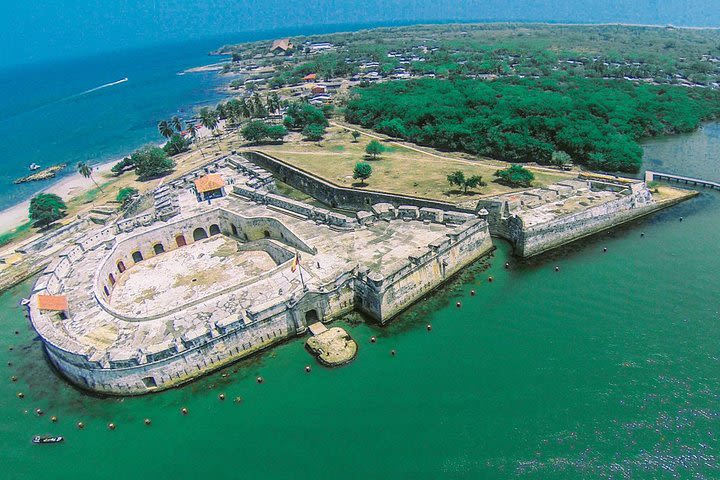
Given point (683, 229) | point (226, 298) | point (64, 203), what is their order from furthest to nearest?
1. point (64, 203)
2. point (683, 229)
3. point (226, 298)

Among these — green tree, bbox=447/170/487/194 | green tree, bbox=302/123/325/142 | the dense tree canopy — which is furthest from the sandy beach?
green tree, bbox=447/170/487/194

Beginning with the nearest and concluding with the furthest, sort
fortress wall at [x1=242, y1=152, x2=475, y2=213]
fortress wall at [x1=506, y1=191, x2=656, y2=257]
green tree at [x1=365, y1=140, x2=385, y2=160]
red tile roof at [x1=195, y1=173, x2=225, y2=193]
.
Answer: fortress wall at [x1=506, y1=191, x2=656, y2=257], fortress wall at [x1=242, y1=152, x2=475, y2=213], red tile roof at [x1=195, y1=173, x2=225, y2=193], green tree at [x1=365, y1=140, x2=385, y2=160]

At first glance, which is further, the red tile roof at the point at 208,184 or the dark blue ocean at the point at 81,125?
the dark blue ocean at the point at 81,125

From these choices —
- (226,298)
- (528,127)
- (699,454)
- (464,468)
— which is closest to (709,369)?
(699,454)

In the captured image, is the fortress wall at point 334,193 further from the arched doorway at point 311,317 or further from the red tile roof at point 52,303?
the red tile roof at point 52,303

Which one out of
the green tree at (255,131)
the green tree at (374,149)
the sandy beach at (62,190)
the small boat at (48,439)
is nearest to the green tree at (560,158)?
the green tree at (374,149)

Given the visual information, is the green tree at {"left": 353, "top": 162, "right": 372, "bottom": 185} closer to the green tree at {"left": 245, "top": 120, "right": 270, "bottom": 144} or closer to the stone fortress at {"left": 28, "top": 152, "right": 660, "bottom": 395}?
the stone fortress at {"left": 28, "top": 152, "right": 660, "bottom": 395}

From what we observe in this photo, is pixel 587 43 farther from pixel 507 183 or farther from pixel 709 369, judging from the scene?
pixel 709 369
